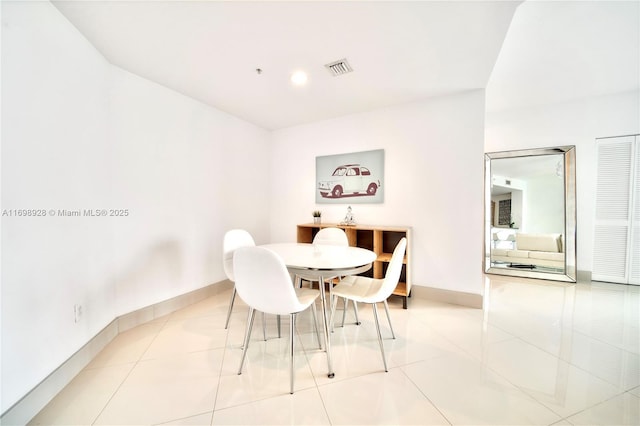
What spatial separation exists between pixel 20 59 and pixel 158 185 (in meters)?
1.30

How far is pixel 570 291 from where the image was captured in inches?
125

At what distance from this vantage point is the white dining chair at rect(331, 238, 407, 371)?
67.2 inches

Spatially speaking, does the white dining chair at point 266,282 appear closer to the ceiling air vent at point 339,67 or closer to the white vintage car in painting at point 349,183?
the ceiling air vent at point 339,67

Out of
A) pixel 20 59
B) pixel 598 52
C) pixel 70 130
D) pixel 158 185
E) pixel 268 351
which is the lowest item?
pixel 268 351

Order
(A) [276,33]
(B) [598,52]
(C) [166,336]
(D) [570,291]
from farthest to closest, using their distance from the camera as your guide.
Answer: (D) [570,291] → (B) [598,52] → (C) [166,336] → (A) [276,33]

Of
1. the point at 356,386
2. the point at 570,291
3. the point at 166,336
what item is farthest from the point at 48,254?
the point at 570,291

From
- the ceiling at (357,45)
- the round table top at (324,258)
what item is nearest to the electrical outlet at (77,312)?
the round table top at (324,258)

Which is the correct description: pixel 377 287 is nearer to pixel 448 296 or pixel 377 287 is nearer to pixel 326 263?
pixel 326 263

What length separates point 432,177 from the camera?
2928 mm

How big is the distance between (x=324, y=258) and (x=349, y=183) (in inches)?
71.6

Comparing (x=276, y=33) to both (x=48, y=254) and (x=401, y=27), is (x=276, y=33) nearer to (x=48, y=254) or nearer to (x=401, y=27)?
(x=401, y=27)

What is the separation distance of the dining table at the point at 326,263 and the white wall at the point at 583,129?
3756mm

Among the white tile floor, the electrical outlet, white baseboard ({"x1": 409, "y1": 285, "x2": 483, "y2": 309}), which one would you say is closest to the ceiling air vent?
the white tile floor

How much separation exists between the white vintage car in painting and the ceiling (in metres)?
0.88
